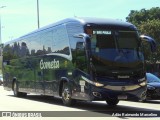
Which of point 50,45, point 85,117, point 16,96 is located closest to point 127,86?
point 85,117

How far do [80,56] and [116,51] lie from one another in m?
1.39

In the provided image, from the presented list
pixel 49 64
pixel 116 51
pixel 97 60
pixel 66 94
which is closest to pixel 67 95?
pixel 66 94

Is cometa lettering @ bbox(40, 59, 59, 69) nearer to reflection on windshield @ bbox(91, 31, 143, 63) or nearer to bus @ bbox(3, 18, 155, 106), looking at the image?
bus @ bbox(3, 18, 155, 106)

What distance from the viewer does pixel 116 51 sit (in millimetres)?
15680

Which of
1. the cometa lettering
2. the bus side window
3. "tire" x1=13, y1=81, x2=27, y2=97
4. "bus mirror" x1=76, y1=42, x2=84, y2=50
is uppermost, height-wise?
"bus mirror" x1=76, y1=42, x2=84, y2=50

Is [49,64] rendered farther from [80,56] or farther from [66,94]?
[80,56]

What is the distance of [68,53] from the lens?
17219mm

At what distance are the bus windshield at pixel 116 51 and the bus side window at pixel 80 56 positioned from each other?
0.46m

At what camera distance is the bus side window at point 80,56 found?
15.8 metres

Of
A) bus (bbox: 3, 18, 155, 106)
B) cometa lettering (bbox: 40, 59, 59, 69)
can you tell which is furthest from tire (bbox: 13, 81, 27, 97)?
bus (bbox: 3, 18, 155, 106)

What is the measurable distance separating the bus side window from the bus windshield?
1.51 ft

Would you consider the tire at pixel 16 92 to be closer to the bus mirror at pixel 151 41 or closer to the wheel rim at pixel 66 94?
the wheel rim at pixel 66 94

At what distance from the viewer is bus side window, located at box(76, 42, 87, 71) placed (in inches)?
622

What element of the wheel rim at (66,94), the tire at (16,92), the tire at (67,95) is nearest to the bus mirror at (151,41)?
the tire at (67,95)
